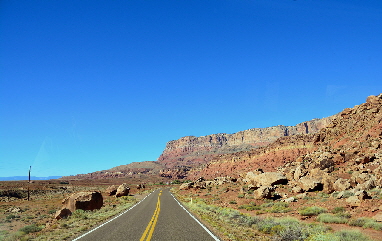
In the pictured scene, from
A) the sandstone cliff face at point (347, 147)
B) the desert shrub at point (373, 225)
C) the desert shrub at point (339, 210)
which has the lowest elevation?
the desert shrub at point (339, 210)

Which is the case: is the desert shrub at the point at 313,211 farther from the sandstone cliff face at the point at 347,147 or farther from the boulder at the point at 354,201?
the sandstone cliff face at the point at 347,147

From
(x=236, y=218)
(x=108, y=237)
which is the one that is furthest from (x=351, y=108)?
(x=108, y=237)

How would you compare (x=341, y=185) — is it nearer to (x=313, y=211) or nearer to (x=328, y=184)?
(x=328, y=184)

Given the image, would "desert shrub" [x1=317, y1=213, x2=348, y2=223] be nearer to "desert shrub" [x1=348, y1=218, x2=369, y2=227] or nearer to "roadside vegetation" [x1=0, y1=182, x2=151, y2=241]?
"desert shrub" [x1=348, y1=218, x2=369, y2=227]

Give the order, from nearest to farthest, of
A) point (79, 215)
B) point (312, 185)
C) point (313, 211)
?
point (313, 211) < point (79, 215) < point (312, 185)

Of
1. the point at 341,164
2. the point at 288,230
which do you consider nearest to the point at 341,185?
the point at 341,164

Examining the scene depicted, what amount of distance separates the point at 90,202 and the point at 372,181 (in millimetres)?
26539

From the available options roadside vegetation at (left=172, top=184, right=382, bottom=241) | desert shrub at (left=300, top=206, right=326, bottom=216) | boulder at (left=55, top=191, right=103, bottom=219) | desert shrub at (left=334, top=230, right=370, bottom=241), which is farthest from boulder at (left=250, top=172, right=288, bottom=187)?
desert shrub at (left=334, top=230, right=370, bottom=241)

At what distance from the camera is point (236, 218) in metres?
15.5

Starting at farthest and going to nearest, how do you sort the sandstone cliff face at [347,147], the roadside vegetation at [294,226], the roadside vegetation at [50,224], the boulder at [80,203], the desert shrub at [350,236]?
the sandstone cliff face at [347,147] → the boulder at [80,203] → the roadside vegetation at [50,224] → the roadside vegetation at [294,226] → the desert shrub at [350,236]

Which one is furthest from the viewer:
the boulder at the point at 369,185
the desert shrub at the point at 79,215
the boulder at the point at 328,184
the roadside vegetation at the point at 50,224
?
the boulder at the point at 328,184

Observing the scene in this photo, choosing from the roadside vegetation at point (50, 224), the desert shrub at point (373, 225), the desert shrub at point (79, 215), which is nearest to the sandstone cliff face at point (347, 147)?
the desert shrub at point (373, 225)

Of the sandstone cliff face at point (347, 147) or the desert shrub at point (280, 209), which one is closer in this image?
the desert shrub at point (280, 209)

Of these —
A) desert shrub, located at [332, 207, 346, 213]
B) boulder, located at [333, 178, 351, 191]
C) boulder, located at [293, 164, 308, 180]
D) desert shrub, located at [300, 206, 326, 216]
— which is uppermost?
boulder, located at [293, 164, 308, 180]
